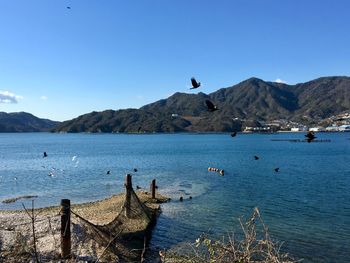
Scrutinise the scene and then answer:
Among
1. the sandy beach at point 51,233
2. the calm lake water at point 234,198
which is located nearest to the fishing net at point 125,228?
the sandy beach at point 51,233

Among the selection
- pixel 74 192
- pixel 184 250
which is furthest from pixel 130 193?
pixel 74 192

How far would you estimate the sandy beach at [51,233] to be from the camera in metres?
11.5

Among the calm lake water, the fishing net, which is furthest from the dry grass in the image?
the fishing net

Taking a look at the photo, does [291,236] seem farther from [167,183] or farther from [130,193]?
[167,183]

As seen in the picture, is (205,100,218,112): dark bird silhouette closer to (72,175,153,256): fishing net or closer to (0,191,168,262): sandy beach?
(0,191,168,262): sandy beach

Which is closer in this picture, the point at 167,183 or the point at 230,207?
the point at 230,207

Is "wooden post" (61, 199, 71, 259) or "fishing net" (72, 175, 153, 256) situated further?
"fishing net" (72, 175, 153, 256)

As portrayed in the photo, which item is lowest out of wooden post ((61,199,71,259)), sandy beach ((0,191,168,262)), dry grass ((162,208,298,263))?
sandy beach ((0,191,168,262))

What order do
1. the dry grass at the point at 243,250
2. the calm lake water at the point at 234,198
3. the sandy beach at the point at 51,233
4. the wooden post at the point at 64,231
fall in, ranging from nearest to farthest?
the dry grass at the point at 243,250 → the sandy beach at the point at 51,233 → the wooden post at the point at 64,231 → the calm lake water at the point at 234,198

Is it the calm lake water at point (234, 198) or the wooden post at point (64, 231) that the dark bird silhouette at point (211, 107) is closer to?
the calm lake water at point (234, 198)

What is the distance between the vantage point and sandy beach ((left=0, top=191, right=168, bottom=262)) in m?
11.5

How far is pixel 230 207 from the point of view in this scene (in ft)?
116

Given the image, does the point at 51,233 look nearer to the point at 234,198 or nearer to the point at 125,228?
the point at 125,228

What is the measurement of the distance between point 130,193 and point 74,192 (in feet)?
75.0
